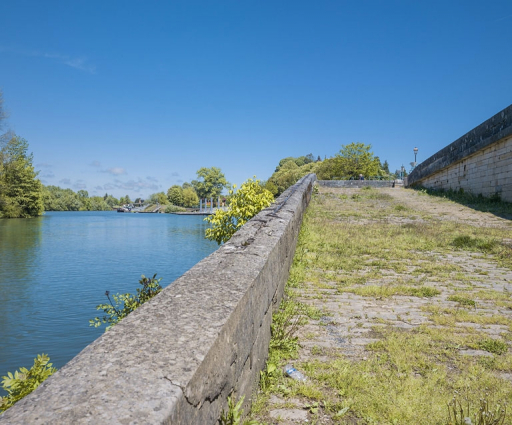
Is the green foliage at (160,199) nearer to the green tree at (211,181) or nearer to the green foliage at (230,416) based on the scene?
the green tree at (211,181)

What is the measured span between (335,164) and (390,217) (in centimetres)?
4178

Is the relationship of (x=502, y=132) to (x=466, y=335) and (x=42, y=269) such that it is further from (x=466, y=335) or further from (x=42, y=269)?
(x=42, y=269)

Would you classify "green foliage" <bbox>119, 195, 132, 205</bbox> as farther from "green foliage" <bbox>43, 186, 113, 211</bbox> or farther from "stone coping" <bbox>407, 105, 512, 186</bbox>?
"stone coping" <bbox>407, 105, 512, 186</bbox>

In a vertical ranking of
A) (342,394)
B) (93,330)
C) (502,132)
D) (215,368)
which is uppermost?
(502,132)

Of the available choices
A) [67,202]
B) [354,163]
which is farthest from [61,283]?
[67,202]

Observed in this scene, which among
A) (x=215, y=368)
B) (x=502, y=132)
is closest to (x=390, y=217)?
(x=502, y=132)

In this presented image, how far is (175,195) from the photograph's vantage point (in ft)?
396

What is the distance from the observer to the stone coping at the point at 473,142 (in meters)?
12.3

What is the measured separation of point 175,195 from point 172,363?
122 metres

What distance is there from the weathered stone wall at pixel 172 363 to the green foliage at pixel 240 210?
6330mm

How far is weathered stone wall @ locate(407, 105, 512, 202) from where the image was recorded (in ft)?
40.9

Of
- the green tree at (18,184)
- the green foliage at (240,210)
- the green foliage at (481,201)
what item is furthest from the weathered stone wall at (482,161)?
the green tree at (18,184)

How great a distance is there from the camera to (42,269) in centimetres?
1738

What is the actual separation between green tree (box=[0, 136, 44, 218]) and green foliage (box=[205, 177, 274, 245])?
41.6 meters
